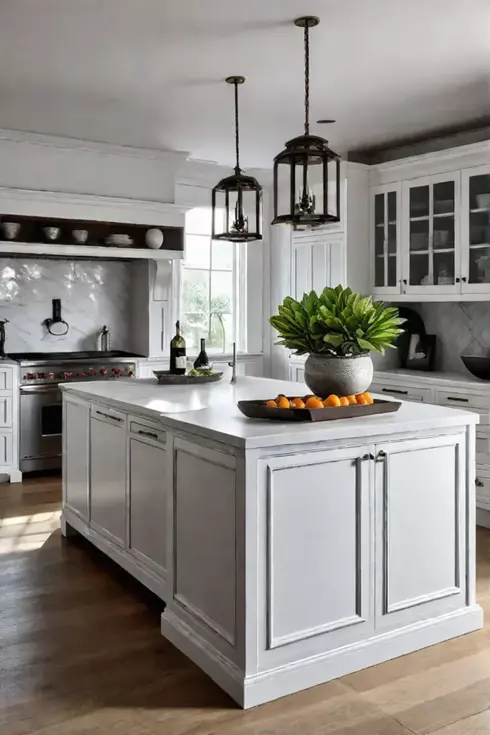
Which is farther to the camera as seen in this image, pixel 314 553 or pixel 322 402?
pixel 322 402

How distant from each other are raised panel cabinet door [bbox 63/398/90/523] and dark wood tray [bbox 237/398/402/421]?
1.39 meters

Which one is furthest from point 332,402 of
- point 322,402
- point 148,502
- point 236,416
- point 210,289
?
point 210,289

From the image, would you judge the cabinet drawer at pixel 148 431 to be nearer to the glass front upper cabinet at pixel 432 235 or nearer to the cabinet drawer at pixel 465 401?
the cabinet drawer at pixel 465 401

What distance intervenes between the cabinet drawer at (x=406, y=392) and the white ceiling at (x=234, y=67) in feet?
6.07

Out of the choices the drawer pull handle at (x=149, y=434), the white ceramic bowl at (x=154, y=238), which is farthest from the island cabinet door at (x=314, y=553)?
the white ceramic bowl at (x=154, y=238)

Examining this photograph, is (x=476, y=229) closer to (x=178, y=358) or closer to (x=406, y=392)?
(x=406, y=392)

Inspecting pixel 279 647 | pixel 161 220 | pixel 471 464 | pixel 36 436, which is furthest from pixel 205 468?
pixel 161 220

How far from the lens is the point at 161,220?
6156 mm

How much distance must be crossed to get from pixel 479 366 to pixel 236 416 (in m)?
2.57

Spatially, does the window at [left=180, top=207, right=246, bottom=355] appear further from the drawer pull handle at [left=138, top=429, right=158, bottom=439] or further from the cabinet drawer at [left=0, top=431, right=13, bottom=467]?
the drawer pull handle at [left=138, top=429, right=158, bottom=439]

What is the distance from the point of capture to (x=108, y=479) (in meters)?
3.60

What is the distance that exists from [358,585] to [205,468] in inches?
26.8

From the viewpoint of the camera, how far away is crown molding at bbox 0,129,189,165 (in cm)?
550

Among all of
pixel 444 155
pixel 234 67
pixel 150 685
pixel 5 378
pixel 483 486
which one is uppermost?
pixel 234 67
